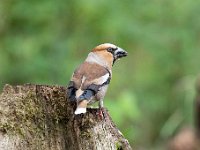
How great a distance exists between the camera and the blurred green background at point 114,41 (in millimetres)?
11398

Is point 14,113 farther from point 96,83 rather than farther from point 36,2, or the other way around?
point 36,2

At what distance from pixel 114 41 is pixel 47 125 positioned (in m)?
6.98

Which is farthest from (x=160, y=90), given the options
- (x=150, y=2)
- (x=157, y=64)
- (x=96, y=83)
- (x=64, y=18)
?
(x=96, y=83)

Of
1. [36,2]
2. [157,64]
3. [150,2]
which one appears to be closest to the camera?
[36,2]

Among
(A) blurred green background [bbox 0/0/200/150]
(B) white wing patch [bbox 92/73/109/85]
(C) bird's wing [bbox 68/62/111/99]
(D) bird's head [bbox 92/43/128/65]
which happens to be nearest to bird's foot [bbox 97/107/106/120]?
(C) bird's wing [bbox 68/62/111/99]

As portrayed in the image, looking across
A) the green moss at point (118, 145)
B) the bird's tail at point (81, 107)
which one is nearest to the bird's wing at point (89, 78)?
the bird's tail at point (81, 107)

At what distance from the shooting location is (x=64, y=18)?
11.9 m

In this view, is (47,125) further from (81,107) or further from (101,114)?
(101,114)

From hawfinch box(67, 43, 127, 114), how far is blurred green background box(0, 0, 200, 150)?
402cm

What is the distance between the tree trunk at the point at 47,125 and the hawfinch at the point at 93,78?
0.09m

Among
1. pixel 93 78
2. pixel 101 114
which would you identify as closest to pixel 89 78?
pixel 93 78

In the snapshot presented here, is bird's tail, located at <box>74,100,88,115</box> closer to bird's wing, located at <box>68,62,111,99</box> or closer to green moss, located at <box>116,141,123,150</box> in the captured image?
bird's wing, located at <box>68,62,111,99</box>

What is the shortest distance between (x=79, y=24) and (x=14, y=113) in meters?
7.05

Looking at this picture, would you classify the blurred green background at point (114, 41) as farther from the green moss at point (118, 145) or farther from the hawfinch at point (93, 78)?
the green moss at point (118, 145)
